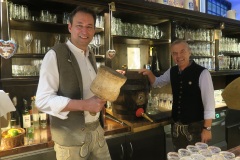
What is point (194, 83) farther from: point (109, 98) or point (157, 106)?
point (109, 98)

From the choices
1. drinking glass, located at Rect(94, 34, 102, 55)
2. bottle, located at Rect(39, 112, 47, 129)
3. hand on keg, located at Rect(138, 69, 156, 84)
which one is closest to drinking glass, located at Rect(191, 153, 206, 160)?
hand on keg, located at Rect(138, 69, 156, 84)

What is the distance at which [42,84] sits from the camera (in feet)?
4.15

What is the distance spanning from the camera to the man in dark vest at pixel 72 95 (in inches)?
48.2

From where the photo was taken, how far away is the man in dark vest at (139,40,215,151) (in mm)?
2086

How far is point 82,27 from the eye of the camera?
4.51 ft

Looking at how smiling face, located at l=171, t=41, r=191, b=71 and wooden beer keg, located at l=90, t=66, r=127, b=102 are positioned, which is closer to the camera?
wooden beer keg, located at l=90, t=66, r=127, b=102

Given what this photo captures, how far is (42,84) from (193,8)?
2829 mm

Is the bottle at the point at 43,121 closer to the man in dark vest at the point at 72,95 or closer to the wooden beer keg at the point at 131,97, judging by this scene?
the wooden beer keg at the point at 131,97

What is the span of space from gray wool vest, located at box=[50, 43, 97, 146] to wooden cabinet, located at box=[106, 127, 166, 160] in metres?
0.74

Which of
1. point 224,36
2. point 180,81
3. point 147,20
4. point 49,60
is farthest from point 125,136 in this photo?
point 224,36

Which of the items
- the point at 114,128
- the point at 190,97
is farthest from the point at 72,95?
the point at 190,97

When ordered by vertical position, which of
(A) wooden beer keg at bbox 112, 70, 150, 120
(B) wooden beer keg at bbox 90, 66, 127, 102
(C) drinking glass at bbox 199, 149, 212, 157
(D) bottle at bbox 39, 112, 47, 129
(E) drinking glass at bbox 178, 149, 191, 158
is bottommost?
(D) bottle at bbox 39, 112, 47, 129

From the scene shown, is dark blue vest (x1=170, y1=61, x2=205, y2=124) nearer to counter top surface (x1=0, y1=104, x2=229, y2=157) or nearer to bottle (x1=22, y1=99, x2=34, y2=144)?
counter top surface (x1=0, y1=104, x2=229, y2=157)

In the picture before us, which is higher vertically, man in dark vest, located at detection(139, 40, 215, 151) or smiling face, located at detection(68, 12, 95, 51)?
smiling face, located at detection(68, 12, 95, 51)
